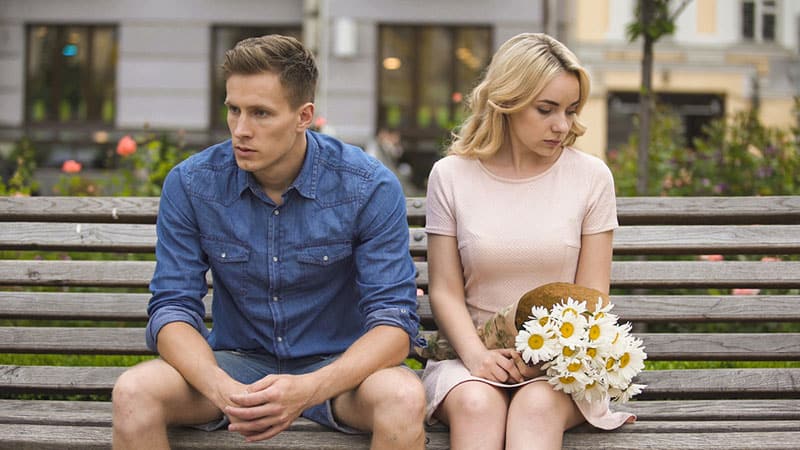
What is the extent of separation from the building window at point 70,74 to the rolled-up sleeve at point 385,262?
50.9 feet

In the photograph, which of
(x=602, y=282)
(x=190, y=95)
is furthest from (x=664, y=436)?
(x=190, y=95)

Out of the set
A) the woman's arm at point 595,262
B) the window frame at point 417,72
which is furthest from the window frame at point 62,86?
the woman's arm at point 595,262

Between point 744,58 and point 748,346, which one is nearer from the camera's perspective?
point 748,346

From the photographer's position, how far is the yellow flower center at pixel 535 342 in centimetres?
314

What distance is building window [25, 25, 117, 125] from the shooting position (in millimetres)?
18078

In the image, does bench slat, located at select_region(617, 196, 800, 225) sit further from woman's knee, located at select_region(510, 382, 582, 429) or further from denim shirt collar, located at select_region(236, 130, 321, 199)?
denim shirt collar, located at select_region(236, 130, 321, 199)

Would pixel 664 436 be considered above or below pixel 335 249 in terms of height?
below

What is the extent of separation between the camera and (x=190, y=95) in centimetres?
1769

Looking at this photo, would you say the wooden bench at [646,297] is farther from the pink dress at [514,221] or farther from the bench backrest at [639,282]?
the pink dress at [514,221]

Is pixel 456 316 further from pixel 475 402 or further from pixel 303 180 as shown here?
pixel 303 180

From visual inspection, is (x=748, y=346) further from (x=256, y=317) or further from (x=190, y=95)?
(x=190, y=95)

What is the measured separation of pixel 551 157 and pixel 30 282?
2.07m

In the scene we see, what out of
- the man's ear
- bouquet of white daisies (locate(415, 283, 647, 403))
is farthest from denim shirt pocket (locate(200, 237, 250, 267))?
bouquet of white daisies (locate(415, 283, 647, 403))

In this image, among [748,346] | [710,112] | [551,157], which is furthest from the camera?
[710,112]
